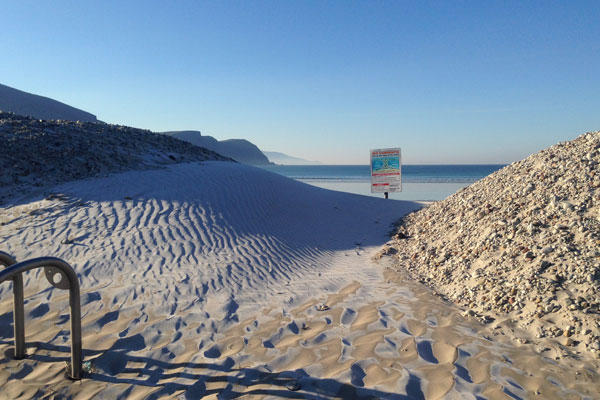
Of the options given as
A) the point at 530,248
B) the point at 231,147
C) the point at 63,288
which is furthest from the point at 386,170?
the point at 231,147

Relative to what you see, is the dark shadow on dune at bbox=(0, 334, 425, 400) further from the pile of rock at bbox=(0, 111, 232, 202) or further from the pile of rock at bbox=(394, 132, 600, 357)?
the pile of rock at bbox=(0, 111, 232, 202)

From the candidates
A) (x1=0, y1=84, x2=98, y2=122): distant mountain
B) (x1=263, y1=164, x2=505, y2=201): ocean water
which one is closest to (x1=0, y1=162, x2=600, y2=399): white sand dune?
(x1=263, y1=164, x2=505, y2=201): ocean water

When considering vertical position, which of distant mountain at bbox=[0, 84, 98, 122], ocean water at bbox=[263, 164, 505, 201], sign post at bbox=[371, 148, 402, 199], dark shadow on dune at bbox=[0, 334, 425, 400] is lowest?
dark shadow on dune at bbox=[0, 334, 425, 400]

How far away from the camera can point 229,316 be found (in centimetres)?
477

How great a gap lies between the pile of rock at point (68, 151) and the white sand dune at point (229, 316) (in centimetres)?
202

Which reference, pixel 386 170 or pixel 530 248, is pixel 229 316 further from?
pixel 386 170

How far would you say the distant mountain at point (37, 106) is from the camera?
5053 cm

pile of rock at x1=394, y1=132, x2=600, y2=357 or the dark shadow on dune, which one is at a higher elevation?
pile of rock at x1=394, y1=132, x2=600, y2=357

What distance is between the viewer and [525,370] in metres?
3.28

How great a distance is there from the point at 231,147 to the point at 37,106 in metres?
93.4

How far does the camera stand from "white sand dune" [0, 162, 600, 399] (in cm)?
321

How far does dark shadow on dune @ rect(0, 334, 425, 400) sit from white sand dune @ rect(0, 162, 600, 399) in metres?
0.02

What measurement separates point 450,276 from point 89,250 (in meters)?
6.57

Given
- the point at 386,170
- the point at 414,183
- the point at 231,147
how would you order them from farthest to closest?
the point at 231,147
the point at 414,183
the point at 386,170
